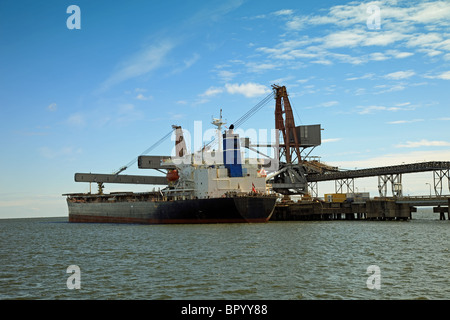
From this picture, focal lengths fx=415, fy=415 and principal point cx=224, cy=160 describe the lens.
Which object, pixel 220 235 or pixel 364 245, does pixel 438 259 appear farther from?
pixel 220 235

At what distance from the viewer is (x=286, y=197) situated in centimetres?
8400

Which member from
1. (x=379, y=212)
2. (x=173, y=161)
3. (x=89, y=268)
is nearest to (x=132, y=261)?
(x=89, y=268)

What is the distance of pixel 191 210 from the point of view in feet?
181

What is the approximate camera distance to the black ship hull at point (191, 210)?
2064 inches

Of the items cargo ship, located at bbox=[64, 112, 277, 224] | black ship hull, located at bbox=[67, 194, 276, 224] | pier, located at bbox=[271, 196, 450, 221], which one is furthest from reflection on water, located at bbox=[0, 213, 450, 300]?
pier, located at bbox=[271, 196, 450, 221]

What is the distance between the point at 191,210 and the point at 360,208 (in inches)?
1278

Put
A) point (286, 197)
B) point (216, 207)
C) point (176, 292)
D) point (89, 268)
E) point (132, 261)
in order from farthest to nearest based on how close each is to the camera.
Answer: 1. point (286, 197)
2. point (216, 207)
3. point (132, 261)
4. point (89, 268)
5. point (176, 292)

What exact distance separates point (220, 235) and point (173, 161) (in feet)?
102

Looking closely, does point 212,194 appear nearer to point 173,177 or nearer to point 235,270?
point 173,177

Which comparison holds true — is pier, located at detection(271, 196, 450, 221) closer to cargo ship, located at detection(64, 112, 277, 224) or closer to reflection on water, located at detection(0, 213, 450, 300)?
cargo ship, located at detection(64, 112, 277, 224)

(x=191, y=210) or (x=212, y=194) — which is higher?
(x=212, y=194)

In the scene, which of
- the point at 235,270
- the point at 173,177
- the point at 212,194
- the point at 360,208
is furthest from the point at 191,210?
the point at 235,270

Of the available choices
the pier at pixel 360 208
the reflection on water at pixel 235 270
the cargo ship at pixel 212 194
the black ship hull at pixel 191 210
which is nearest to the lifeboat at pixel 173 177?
the cargo ship at pixel 212 194
